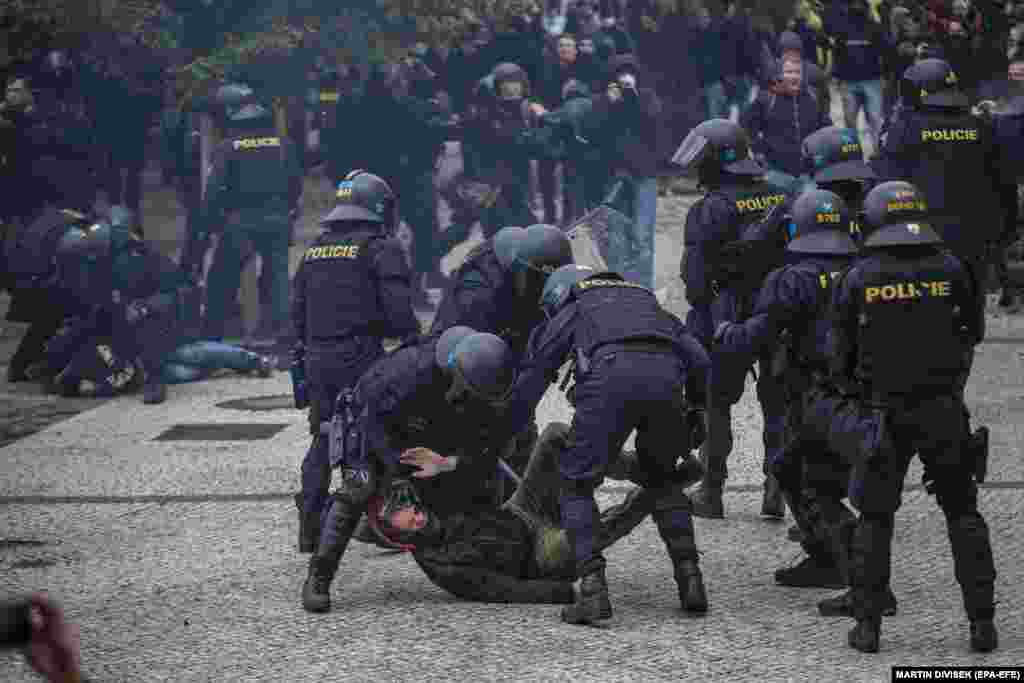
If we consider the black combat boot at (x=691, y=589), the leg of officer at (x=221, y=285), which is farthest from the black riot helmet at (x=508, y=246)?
the leg of officer at (x=221, y=285)

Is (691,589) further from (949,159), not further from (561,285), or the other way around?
(949,159)

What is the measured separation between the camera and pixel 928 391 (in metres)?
7.59

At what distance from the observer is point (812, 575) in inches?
351

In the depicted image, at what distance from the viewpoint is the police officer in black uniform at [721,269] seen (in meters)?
10.2

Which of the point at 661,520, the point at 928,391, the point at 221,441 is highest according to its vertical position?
the point at 928,391

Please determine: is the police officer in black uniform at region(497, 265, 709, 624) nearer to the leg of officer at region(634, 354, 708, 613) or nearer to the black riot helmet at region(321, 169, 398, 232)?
the leg of officer at region(634, 354, 708, 613)

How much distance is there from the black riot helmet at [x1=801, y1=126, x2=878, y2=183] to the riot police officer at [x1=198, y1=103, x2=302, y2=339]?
6.59 metres

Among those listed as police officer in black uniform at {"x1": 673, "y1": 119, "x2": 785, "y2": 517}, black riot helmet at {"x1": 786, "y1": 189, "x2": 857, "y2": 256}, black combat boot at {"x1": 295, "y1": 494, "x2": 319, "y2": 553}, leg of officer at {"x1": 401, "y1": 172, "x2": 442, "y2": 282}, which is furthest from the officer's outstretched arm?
leg of officer at {"x1": 401, "y1": 172, "x2": 442, "y2": 282}

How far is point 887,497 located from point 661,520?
3.87ft

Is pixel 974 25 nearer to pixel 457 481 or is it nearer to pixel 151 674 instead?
pixel 457 481

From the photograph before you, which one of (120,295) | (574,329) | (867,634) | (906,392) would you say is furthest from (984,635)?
(120,295)

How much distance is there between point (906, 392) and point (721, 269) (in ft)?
8.80

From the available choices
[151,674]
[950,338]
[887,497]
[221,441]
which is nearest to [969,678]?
[887,497]

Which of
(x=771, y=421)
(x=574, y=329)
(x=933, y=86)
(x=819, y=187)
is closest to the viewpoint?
(x=574, y=329)
